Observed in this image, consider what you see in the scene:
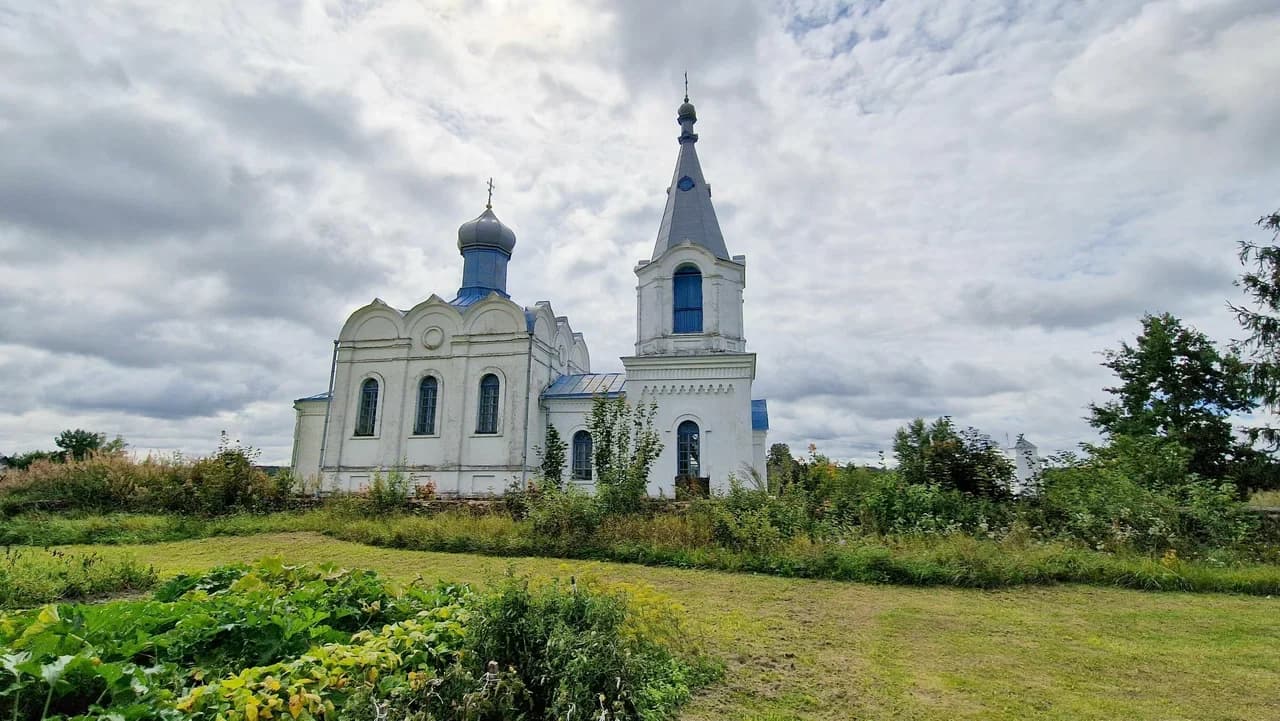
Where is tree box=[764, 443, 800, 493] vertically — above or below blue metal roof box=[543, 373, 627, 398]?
below

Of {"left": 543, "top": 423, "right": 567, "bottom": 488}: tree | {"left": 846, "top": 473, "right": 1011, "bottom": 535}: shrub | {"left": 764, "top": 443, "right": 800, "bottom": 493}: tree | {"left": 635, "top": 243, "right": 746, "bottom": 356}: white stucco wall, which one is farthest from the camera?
{"left": 543, "top": 423, "right": 567, "bottom": 488}: tree

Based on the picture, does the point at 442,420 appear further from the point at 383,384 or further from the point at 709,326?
the point at 709,326

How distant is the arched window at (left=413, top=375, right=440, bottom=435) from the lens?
805 inches

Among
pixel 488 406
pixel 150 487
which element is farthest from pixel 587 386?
pixel 150 487

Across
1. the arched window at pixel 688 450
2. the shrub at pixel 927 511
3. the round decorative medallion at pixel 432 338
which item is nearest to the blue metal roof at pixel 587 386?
the arched window at pixel 688 450

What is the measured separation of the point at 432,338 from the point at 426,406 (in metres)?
2.33

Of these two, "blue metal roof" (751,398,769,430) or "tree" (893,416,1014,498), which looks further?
"blue metal roof" (751,398,769,430)

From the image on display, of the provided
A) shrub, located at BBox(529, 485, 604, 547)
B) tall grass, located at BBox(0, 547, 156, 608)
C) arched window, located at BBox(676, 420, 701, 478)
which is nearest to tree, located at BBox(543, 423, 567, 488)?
arched window, located at BBox(676, 420, 701, 478)

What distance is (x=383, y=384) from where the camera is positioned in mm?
20984

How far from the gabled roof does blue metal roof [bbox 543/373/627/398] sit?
444 centimetres

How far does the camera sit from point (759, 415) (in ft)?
64.7

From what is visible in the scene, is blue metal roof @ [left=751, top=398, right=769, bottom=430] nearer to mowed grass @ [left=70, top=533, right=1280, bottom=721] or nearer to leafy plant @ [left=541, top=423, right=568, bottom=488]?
leafy plant @ [left=541, top=423, right=568, bottom=488]

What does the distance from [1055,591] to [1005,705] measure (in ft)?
14.3

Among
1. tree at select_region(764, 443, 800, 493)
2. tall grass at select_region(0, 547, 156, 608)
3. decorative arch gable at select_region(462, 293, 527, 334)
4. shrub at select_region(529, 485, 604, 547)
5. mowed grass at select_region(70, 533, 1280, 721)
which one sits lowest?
mowed grass at select_region(70, 533, 1280, 721)
